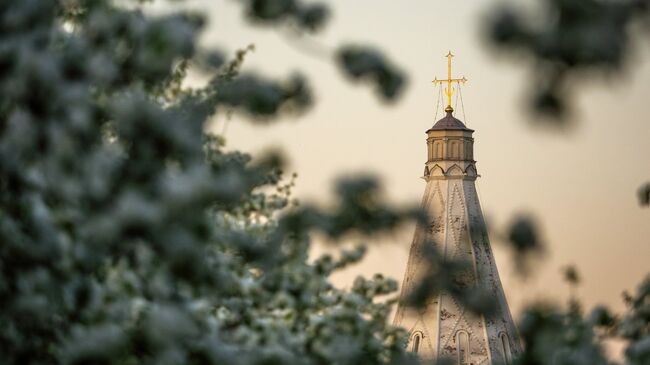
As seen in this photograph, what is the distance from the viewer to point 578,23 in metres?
7.62

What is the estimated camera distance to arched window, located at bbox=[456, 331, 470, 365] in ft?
225

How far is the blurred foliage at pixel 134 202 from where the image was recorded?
8.79m

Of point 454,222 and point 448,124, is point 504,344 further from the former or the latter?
point 448,124

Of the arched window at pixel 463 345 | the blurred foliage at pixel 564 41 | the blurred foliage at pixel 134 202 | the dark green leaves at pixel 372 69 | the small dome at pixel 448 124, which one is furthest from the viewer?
the small dome at pixel 448 124

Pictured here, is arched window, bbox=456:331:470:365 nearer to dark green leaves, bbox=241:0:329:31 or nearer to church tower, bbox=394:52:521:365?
church tower, bbox=394:52:521:365

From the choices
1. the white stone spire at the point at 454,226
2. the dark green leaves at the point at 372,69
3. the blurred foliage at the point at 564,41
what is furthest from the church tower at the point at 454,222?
the blurred foliage at the point at 564,41

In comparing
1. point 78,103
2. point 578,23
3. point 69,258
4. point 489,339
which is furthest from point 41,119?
point 489,339

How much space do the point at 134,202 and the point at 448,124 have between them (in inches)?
2593

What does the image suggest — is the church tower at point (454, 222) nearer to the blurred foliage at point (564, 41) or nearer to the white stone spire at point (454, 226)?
the white stone spire at point (454, 226)

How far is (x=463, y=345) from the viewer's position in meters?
68.9

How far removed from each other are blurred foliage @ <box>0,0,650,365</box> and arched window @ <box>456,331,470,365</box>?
56622mm

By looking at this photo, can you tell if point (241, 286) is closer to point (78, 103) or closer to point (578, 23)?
point (78, 103)

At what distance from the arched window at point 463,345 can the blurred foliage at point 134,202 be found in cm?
5662

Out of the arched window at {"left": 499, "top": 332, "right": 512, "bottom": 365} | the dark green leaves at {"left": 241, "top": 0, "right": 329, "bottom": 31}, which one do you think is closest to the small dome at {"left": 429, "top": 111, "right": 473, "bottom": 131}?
the arched window at {"left": 499, "top": 332, "right": 512, "bottom": 365}
